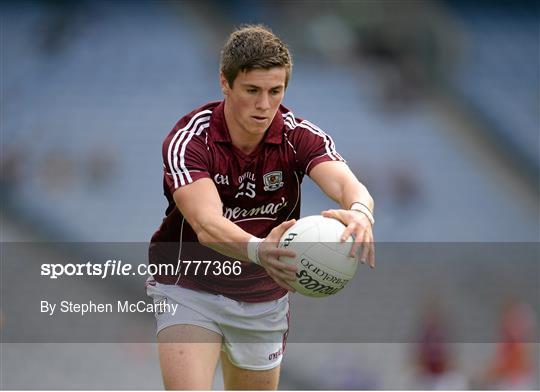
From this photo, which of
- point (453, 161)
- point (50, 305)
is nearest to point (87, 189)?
point (50, 305)

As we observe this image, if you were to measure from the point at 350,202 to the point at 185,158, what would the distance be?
0.83m

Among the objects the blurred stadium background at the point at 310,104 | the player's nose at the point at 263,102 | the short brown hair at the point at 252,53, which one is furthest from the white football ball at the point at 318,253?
the blurred stadium background at the point at 310,104

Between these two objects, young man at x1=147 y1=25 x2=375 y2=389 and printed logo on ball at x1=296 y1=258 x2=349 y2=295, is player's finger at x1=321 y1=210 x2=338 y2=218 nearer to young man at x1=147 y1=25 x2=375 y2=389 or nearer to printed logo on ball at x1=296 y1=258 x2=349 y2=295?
young man at x1=147 y1=25 x2=375 y2=389

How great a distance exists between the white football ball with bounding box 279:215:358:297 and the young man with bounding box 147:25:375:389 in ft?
0.15

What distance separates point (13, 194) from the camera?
12.0m

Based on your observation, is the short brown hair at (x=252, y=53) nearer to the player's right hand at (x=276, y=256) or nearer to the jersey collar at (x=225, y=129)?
the jersey collar at (x=225, y=129)

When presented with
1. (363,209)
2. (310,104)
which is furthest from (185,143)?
(310,104)

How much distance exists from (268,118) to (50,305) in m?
8.88

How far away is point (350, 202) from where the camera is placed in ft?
14.2

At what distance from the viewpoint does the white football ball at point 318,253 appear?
4.06 m

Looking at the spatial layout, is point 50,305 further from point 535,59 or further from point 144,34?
point 535,59

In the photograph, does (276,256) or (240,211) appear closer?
(276,256)

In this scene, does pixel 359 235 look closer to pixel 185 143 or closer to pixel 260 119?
pixel 260 119

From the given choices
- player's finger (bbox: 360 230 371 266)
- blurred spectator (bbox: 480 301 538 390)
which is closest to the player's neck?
player's finger (bbox: 360 230 371 266)
